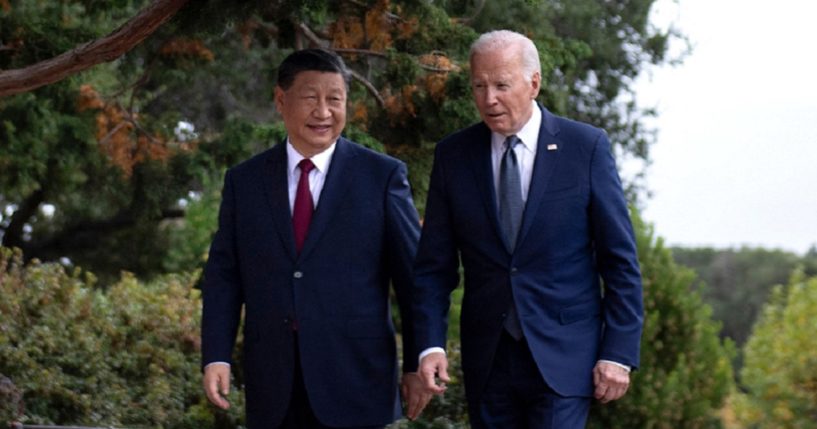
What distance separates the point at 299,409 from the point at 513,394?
2.68 ft

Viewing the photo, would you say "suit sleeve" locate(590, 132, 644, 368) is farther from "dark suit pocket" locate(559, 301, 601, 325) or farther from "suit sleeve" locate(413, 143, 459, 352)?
"suit sleeve" locate(413, 143, 459, 352)

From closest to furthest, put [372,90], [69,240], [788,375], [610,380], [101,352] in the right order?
[610,380]
[372,90]
[788,375]
[101,352]
[69,240]

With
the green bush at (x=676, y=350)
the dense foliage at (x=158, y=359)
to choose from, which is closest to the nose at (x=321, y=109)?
the dense foliage at (x=158, y=359)

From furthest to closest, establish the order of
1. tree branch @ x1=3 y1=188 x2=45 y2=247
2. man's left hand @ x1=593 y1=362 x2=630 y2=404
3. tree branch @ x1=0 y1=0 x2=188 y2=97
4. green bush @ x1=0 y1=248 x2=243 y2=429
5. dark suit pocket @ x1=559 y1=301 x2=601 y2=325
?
tree branch @ x1=3 y1=188 x2=45 y2=247
green bush @ x1=0 y1=248 x2=243 y2=429
tree branch @ x1=0 y1=0 x2=188 y2=97
dark suit pocket @ x1=559 y1=301 x2=601 y2=325
man's left hand @ x1=593 y1=362 x2=630 y2=404

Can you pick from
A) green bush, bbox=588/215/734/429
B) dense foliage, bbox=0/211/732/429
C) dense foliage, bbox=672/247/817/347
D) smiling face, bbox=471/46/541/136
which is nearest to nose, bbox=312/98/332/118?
smiling face, bbox=471/46/541/136

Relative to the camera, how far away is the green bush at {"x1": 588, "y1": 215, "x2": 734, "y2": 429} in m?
10.1

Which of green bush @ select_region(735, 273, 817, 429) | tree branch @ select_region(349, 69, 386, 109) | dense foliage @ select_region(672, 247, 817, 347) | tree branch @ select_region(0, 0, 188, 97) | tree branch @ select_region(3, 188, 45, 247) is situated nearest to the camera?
tree branch @ select_region(0, 0, 188, 97)

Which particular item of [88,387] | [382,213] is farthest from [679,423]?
[382,213]

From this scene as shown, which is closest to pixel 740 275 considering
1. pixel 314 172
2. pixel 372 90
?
pixel 372 90

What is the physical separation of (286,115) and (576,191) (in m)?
1.11

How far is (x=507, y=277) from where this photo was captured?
4852 mm

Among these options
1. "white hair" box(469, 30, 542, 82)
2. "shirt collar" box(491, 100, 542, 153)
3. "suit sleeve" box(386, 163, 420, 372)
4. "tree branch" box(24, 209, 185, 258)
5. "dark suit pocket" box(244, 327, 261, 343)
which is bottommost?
"dark suit pocket" box(244, 327, 261, 343)

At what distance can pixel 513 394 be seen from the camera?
15.8 ft

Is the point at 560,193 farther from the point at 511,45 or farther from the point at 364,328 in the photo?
the point at 364,328
